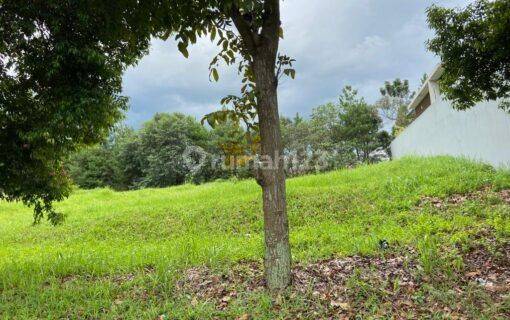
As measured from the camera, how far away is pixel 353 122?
34656mm

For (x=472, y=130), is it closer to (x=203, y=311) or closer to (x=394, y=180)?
(x=394, y=180)

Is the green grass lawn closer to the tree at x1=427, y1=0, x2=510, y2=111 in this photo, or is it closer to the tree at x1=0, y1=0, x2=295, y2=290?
the tree at x1=0, y1=0, x2=295, y2=290

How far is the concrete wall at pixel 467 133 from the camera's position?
9.16 metres

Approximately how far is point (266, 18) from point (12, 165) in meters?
4.20

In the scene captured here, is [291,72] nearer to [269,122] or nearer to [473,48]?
[269,122]

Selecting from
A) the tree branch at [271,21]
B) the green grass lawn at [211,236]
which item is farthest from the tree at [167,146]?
the tree branch at [271,21]

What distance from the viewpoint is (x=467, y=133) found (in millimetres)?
11367

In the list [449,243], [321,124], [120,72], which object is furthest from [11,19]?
[321,124]

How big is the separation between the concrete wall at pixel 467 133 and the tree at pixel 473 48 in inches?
141

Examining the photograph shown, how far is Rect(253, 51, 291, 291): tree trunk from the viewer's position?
392 centimetres

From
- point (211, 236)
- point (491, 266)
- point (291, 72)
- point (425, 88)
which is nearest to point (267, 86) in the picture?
point (291, 72)

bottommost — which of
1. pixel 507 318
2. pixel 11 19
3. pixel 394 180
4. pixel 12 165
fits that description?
pixel 507 318

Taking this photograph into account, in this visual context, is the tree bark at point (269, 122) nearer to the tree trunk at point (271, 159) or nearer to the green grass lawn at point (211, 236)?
the tree trunk at point (271, 159)

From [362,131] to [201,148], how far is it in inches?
555
